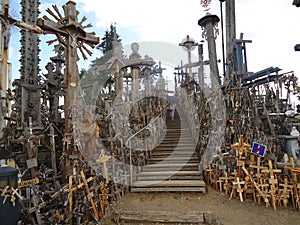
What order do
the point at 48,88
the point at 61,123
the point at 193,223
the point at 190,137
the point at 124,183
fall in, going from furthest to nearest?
1. the point at 190,137
2. the point at 48,88
3. the point at 61,123
4. the point at 124,183
5. the point at 193,223

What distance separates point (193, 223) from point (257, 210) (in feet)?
5.60

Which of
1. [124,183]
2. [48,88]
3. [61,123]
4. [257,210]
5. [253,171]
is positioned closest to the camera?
[257,210]

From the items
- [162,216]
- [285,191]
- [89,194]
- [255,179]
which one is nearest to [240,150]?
[255,179]

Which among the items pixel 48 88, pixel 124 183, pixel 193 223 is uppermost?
pixel 48 88

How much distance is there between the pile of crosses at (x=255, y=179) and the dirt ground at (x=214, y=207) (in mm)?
198

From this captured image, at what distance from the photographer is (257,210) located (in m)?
5.61

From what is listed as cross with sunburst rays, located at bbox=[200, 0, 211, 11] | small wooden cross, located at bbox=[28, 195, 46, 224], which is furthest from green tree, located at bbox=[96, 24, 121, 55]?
small wooden cross, located at bbox=[28, 195, 46, 224]

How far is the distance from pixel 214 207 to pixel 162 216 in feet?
4.71

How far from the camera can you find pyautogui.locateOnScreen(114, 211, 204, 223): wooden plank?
203 inches

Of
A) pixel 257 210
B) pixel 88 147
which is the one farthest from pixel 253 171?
pixel 88 147

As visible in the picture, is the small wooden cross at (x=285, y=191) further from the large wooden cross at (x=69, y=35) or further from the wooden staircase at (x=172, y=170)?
the large wooden cross at (x=69, y=35)

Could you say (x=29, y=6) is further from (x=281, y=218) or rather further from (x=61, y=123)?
(x=281, y=218)

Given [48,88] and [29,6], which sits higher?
[29,6]

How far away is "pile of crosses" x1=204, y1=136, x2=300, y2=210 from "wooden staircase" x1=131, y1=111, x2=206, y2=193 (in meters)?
0.74
